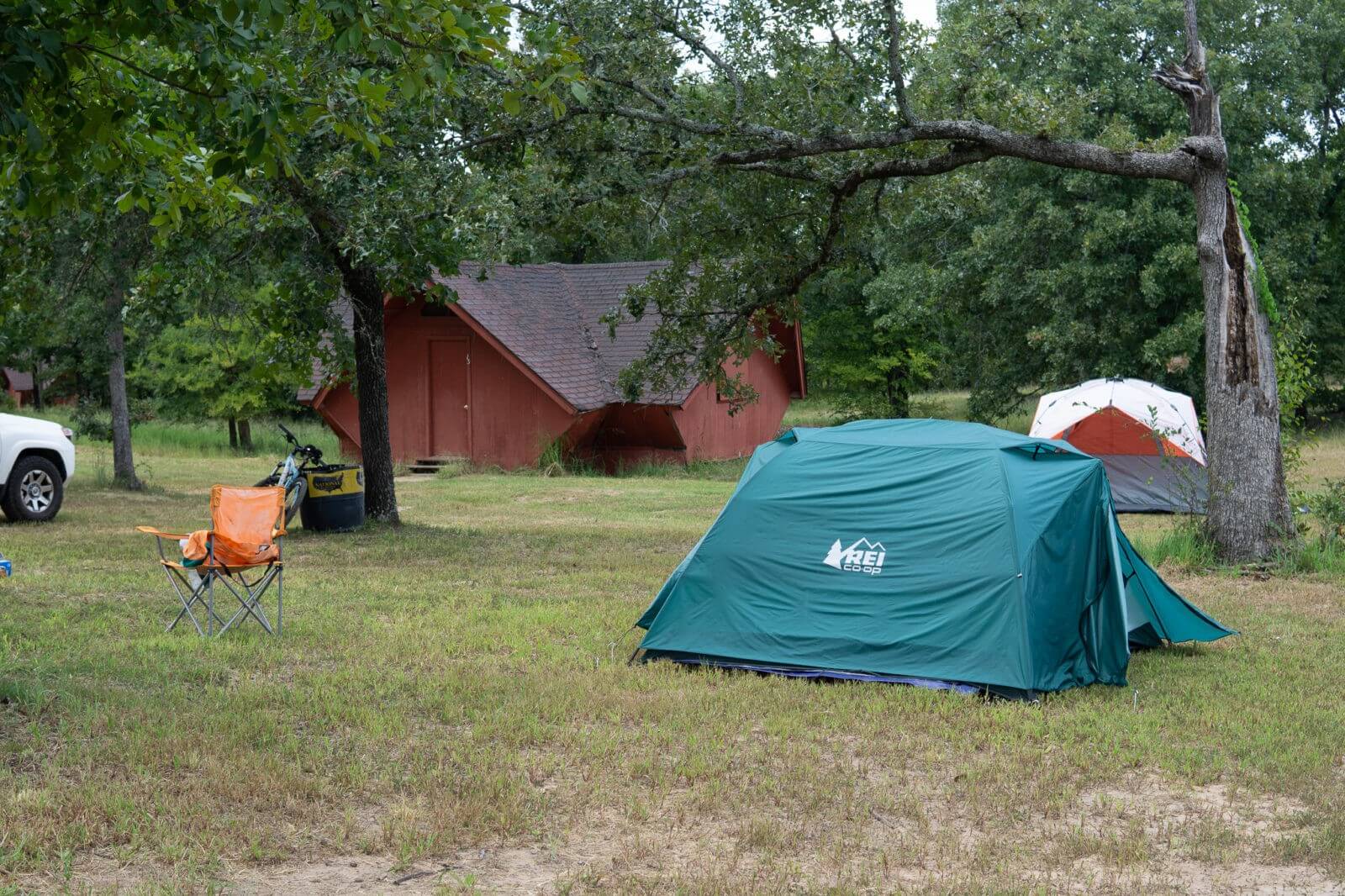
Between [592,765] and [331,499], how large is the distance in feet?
29.4

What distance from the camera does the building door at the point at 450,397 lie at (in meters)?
24.8

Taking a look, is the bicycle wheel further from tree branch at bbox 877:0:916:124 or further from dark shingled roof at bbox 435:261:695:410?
dark shingled roof at bbox 435:261:695:410

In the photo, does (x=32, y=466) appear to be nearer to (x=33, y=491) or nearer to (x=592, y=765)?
(x=33, y=491)

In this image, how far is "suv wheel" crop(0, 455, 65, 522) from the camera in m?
14.4

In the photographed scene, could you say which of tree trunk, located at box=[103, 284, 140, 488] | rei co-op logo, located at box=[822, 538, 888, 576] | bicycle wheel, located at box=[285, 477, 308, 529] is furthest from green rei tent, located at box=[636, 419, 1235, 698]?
tree trunk, located at box=[103, 284, 140, 488]

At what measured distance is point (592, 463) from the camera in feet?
81.7

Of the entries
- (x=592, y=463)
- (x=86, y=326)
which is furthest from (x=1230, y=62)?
(x=86, y=326)

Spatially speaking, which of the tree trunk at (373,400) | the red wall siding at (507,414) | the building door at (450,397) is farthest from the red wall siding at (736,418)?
the tree trunk at (373,400)

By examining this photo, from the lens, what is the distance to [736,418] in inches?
1091

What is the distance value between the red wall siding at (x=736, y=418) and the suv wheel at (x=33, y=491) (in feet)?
39.3

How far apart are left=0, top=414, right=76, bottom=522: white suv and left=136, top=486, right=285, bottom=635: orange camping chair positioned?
660 centimetres

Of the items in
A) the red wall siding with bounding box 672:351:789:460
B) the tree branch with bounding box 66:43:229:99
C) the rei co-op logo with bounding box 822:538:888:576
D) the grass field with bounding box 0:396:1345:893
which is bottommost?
the grass field with bounding box 0:396:1345:893

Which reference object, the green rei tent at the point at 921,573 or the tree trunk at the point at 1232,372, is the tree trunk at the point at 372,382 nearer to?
the green rei tent at the point at 921,573

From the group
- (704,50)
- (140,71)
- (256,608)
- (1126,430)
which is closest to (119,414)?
(704,50)
